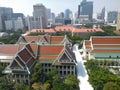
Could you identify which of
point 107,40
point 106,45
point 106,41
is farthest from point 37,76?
point 107,40

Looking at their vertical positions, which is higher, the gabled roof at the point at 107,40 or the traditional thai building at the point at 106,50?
the gabled roof at the point at 107,40

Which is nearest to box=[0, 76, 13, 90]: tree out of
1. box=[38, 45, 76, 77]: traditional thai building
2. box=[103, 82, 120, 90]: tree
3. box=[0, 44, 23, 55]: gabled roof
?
box=[38, 45, 76, 77]: traditional thai building

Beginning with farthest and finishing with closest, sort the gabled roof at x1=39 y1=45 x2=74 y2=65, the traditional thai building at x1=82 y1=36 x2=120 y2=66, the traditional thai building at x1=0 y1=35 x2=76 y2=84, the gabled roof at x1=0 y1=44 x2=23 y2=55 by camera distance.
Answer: the traditional thai building at x1=82 y1=36 x2=120 y2=66, the gabled roof at x1=0 y1=44 x2=23 y2=55, the gabled roof at x1=39 y1=45 x2=74 y2=65, the traditional thai building at x1=0 y1=35 x2=76 y2=84

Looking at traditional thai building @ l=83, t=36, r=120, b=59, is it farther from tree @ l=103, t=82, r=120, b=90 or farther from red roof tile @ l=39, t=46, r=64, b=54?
tree @ l=103, t=82, r=120, b=90

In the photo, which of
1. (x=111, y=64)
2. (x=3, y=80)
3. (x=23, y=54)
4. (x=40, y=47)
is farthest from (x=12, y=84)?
(x=111, y=64)

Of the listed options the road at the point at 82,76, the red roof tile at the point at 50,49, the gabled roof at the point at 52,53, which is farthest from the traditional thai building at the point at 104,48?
the red roof tile at the point at 50,49

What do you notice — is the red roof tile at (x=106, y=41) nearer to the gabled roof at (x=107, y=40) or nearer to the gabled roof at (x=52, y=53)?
the gabled roof at (x=107, y=40)

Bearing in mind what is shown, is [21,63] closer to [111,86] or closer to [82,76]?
[82,76]

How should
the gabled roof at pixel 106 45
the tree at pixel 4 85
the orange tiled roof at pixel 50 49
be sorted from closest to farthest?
the tree at pixel 4 85 < the orange tiled roof at pixel 50 49 < the gabled roof at pixel 106 45

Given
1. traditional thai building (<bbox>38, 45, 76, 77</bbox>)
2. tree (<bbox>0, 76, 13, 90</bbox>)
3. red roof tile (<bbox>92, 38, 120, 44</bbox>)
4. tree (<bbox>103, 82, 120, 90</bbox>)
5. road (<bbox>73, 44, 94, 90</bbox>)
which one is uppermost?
red roof tile (<bbox>92, 38, 120, 44</bbox>)

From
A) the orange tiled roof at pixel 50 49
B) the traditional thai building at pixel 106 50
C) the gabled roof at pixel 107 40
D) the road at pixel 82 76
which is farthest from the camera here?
the gabled roof at pixel 107 40

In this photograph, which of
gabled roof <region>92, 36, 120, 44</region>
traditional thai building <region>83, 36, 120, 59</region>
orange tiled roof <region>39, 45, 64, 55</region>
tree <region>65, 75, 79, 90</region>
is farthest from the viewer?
gabled roof <region>92, 36, 120, 44</region>
